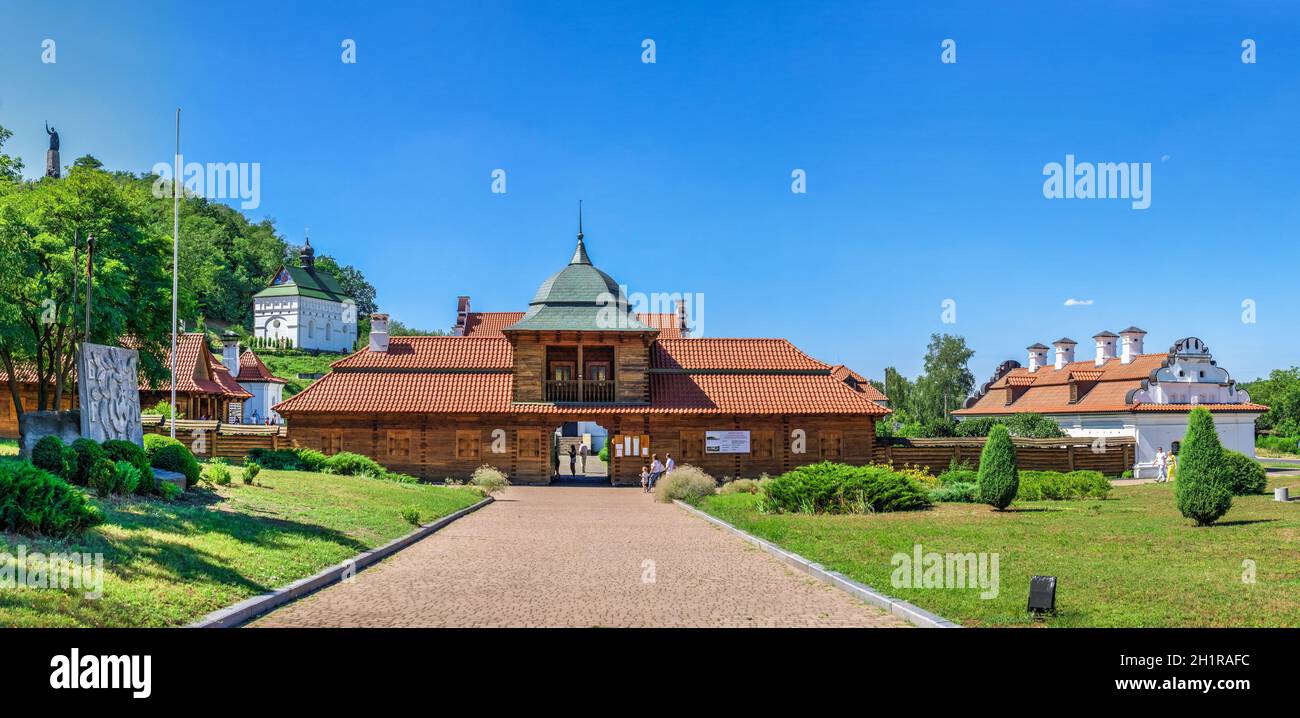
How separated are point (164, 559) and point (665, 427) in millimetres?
28699

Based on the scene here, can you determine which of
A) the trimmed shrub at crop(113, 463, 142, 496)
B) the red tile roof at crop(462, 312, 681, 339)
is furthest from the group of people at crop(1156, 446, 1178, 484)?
the trimmed shrub at crop(113, 463, 142, 496)

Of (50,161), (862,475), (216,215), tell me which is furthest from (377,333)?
(216,215)

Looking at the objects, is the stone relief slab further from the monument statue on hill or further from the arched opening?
the monument statue on hill

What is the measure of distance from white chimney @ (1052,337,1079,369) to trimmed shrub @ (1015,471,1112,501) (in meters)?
35.0

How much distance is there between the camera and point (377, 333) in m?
43.9

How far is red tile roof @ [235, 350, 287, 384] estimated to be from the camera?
7300 cm

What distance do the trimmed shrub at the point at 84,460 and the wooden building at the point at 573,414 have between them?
2294 cm

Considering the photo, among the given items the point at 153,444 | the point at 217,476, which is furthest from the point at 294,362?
the point at 217,476

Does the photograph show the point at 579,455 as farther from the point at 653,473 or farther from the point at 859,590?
the point at 859,590

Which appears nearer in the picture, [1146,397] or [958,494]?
[958,494]

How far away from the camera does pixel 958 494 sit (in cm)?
2716

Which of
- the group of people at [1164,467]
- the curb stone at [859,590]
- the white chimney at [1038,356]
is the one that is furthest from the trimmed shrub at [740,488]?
the white chimney at [1038,356]

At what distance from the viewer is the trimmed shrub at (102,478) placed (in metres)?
14.8

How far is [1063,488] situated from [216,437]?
104 feet
